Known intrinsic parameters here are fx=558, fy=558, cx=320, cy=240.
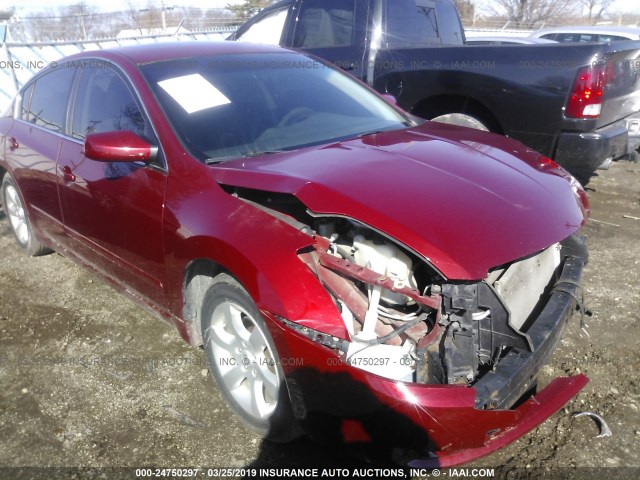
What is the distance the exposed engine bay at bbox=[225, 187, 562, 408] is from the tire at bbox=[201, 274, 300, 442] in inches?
12.4

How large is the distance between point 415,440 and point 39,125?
10.5 ft

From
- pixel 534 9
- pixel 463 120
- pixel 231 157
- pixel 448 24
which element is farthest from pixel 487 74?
pixel 534 9

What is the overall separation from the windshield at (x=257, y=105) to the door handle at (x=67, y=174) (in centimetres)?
76

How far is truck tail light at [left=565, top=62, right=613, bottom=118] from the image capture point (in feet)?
13.9

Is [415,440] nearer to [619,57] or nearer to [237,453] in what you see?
[237,453]

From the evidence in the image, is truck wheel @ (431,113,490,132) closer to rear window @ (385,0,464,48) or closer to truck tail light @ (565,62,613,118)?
truck tail light @ (565,62,613,118)

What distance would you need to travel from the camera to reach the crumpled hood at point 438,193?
200cm

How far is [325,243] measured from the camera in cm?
218

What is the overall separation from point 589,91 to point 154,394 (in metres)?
3.73

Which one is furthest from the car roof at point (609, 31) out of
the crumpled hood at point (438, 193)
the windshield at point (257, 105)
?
the crumpled hood at point (438, 193)

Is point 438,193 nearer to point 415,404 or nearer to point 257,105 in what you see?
point 415,404

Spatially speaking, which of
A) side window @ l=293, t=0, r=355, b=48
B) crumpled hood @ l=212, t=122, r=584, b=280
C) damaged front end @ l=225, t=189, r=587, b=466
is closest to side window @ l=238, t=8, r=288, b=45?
side window @ l=293, t=0, r=355, b=48

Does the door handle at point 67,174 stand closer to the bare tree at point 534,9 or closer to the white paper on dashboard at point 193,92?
the white paper on dashboard at point 193,92

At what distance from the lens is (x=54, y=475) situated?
231cm
